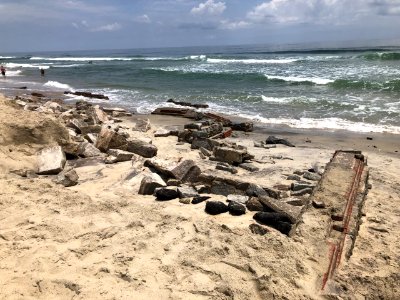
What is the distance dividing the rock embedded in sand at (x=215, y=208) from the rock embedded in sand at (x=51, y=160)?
100 inches

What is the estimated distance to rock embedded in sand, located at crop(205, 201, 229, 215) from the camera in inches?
181

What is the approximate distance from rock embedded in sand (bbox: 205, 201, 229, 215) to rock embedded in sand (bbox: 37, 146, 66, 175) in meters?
2.55

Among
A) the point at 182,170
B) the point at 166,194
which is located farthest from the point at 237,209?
the point at 182,170

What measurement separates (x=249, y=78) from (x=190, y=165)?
2120cm

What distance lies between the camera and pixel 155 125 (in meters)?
11.6

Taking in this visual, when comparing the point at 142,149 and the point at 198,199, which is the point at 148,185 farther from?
the point at 142,149

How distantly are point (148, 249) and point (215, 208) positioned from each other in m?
1.14

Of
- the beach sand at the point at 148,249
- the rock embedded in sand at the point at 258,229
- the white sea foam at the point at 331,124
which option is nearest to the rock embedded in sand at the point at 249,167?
the beach sand at the point at 148,249

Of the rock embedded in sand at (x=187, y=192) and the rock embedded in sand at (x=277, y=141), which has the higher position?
the rock embedded in sand at (x=187, y=192)

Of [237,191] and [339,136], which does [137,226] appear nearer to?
[237,191]

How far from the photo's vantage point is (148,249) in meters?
3.74

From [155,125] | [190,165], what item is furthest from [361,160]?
[155,125]

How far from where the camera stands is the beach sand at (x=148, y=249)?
3178 millimetres

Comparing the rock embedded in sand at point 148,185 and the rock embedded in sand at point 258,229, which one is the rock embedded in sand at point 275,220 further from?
the rock embedded in sand at point 148,185
